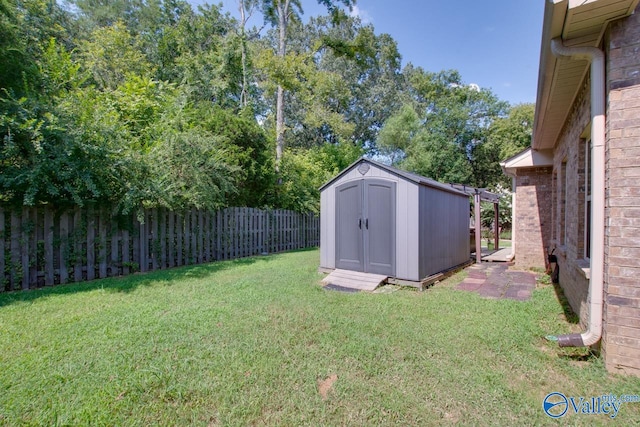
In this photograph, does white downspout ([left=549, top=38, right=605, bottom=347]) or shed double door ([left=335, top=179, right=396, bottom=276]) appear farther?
shed double door ([left=335, top=179, right=396, bottom=276])

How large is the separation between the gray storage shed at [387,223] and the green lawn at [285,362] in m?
1.28

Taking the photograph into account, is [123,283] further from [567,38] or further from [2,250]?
[567,38]

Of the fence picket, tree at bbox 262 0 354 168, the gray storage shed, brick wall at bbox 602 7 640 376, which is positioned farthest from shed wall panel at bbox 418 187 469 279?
tree at bbox 262 0 354 168

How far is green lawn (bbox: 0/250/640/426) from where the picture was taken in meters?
1.99

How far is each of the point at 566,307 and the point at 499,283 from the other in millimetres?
1635

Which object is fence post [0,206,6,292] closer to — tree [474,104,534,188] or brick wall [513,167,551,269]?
brick wall [513,167,551,269]

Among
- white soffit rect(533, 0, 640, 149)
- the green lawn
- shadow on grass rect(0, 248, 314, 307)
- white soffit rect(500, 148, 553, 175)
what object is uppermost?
white soffit rect(533, 0, 640, 149)

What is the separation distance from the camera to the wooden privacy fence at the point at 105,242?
495 centimetres

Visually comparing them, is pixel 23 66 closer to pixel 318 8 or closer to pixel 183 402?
pixel 183 402

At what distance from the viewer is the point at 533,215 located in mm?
7043

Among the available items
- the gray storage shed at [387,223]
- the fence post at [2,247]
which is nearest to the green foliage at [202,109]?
the fence post at [2,247]

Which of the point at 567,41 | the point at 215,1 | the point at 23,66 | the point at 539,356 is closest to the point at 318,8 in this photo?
the point at 215,1

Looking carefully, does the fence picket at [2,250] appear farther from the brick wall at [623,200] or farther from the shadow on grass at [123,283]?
the brick wall at [623,200]

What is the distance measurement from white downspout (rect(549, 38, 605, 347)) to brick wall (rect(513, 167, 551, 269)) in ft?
16.8
